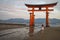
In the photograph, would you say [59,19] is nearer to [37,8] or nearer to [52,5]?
[52,5]

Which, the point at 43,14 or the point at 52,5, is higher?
the point at 52,5

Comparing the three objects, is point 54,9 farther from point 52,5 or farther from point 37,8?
point 37,8

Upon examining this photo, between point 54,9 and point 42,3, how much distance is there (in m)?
0.94

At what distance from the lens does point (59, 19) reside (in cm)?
802

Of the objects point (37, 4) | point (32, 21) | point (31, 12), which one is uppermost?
point (37, 4)

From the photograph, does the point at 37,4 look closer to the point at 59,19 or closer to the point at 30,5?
the point at 30,5

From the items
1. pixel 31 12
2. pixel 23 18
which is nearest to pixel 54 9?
pixel 31 12

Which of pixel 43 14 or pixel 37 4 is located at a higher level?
pixel 37 4

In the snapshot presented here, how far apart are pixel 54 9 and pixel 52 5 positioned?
0.54m

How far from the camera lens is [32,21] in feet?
28.3

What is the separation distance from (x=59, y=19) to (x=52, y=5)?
1.06 metres

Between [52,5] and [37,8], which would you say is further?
[37,8]

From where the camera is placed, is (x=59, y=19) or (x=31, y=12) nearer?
(x=59, y=19)

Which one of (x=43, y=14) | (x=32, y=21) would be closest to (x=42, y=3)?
(x=43, y=14)
